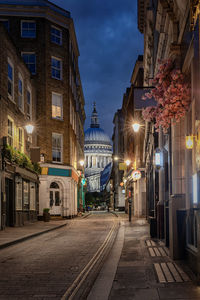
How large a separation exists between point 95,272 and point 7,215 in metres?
17.8

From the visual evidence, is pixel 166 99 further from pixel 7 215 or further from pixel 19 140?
pixel 19 140

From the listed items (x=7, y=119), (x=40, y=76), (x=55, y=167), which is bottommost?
(x=55, y=167)

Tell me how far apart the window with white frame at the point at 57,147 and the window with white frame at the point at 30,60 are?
6.61 metres

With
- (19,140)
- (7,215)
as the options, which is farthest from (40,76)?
(7,215)

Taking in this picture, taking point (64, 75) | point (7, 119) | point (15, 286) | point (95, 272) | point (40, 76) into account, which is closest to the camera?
point (15, 286)

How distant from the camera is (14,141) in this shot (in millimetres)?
27656

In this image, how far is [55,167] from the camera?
40.2m

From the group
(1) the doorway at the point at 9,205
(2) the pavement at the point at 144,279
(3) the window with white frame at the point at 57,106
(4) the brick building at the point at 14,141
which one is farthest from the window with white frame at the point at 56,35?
(2) the pavement at the point at 144,279

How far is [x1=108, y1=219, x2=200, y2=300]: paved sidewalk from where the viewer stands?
6.93 m

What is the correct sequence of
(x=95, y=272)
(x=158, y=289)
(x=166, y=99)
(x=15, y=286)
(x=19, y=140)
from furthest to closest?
1. (x=19, y=140)
2. (x=166, y=99)
3. (x=95, y=272)
4. (x=15, y=286)
5. (x=158, y=289)

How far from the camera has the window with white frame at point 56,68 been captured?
4141 centimetres

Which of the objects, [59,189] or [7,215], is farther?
[59,189]

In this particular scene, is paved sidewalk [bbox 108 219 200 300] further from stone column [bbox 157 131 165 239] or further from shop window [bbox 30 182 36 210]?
shop window [bbox 30 182 36 210]

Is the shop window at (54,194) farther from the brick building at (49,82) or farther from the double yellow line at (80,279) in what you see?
the double yellow line at (80,279)
